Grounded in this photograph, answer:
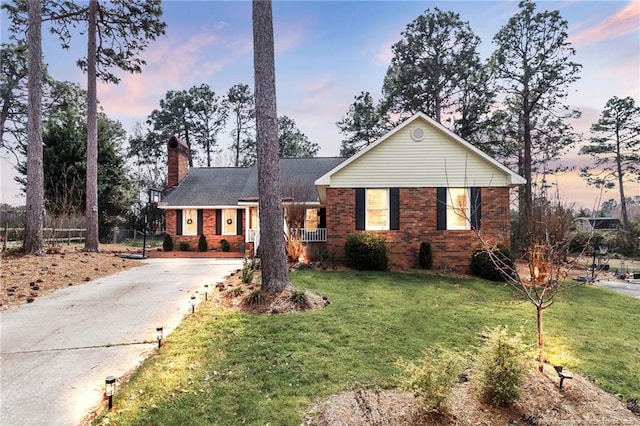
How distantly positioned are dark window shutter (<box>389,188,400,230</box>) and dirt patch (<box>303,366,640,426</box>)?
8.79 meters

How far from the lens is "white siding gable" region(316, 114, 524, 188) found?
40.4 ft

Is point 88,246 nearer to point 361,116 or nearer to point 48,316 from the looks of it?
point 48,316

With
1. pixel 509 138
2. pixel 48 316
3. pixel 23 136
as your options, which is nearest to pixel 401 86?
pixel 509 138

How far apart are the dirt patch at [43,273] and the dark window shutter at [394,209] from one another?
9.63 m

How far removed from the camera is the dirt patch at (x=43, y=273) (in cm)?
706

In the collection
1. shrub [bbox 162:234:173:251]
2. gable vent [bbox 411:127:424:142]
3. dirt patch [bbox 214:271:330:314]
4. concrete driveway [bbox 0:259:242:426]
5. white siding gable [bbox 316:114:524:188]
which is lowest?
concrete driveway [bbox 0:259:242:426]

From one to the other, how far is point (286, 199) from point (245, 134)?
2378 centimetres

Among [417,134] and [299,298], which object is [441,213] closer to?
[417,134]

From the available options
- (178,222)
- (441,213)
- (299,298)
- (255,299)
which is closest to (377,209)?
(441,213)

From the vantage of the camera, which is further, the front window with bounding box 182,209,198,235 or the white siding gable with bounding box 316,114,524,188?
the front window with bounding box 182,209,198,235

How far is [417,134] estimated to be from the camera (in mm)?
12430

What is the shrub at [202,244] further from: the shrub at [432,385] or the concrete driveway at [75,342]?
the shrub at [432,385]

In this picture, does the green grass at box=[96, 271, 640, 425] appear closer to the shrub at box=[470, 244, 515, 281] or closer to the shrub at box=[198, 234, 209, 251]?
the shrub at box=[470, 244, 515, 281]

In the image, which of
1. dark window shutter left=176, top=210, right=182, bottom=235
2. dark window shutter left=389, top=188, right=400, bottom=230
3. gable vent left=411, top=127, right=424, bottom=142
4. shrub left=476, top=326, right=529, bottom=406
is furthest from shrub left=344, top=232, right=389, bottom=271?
dark window shutter left=176, top=210, right=182, bottom=235
